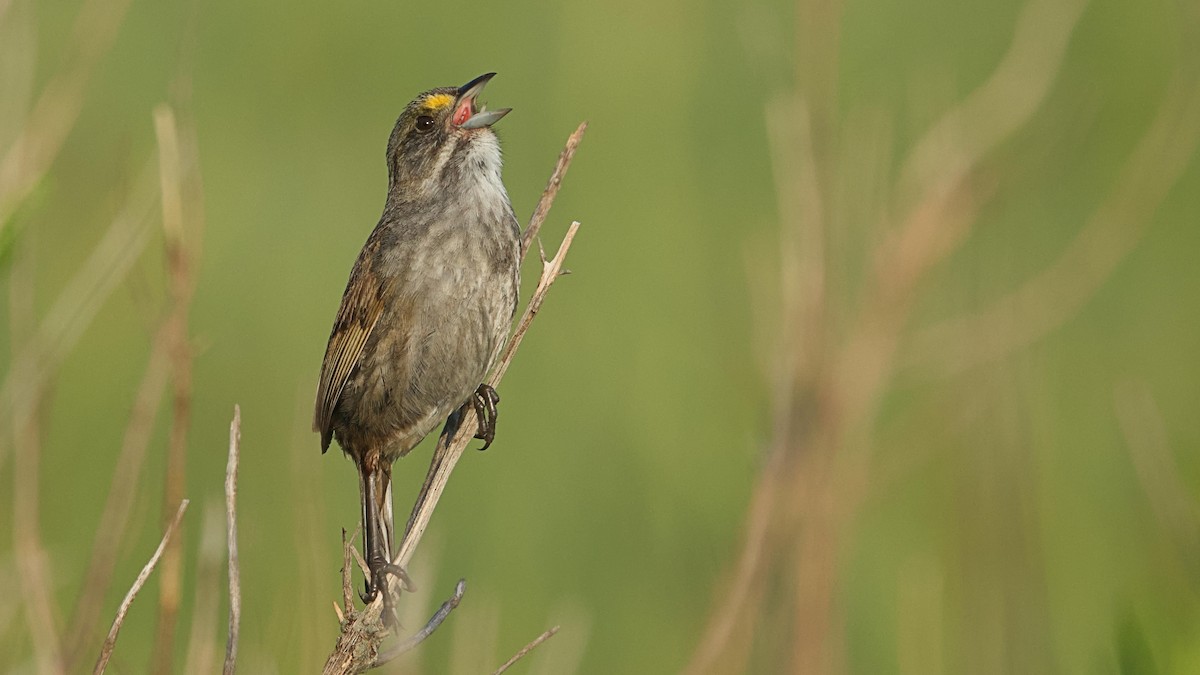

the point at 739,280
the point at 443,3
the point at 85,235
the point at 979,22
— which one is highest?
the point at 979,22

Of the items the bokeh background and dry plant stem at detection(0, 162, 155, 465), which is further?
the bokeh background

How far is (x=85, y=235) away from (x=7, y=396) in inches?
183

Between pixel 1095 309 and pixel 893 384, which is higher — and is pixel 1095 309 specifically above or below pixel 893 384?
above

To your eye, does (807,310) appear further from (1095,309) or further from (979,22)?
(979,22)

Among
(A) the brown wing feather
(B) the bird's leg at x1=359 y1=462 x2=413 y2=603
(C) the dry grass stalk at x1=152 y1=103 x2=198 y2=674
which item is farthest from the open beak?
(C) the dry grass stalk at x1=152 y1=103 x2=198 y2=674

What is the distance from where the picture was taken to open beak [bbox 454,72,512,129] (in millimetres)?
4215

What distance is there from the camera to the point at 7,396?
9.21ft

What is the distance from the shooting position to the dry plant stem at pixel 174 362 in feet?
9.03

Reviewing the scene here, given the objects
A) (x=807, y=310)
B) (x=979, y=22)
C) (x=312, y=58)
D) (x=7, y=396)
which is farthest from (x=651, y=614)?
(x=979, y=22)

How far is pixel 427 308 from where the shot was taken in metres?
4.09

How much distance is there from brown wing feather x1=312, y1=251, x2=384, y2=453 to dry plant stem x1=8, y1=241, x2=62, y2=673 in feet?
3.88

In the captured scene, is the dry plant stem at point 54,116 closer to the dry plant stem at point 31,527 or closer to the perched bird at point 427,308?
the dry plant stem at point 31,527

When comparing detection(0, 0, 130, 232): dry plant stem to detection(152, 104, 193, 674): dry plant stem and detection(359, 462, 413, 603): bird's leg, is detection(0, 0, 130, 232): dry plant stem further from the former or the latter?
detection(359, 462, 413, 603): bird's leg

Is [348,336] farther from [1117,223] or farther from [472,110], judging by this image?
[1117,223]
